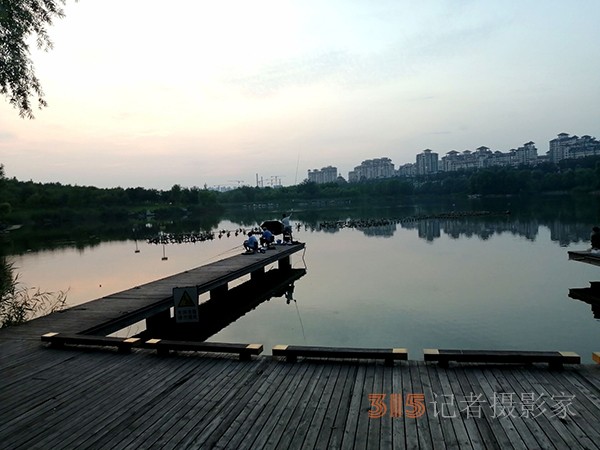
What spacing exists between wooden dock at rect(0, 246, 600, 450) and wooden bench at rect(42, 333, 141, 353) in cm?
29

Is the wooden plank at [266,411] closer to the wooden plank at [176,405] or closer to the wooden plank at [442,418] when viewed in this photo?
the wooden plank at [176,405]

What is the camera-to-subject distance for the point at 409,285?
15914mm

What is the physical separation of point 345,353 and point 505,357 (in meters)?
1.91

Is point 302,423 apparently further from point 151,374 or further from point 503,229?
point 503,229

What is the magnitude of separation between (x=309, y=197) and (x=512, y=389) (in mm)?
112768

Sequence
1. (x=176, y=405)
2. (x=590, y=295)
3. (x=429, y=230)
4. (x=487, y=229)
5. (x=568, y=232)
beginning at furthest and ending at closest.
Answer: (x=429, y=230)
(x=487, y=229)
(x=568, y=232)
(x=590, y=295)
(x=176, y=405)

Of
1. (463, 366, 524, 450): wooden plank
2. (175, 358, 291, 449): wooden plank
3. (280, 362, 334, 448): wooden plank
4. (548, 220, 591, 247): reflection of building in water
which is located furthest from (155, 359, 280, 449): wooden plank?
(548, 220, 591, 247): reflection of building in water

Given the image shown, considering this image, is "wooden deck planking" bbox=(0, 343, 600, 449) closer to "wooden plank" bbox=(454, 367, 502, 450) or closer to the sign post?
"wooden plank" bbox=(454, 367, 502, 450)

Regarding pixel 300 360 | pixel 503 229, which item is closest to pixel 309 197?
pixel 503 229

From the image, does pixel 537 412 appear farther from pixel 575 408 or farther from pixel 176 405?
pixel 176 405

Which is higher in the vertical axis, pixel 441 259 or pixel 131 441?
pixel 131 441

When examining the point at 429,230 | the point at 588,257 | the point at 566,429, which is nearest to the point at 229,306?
the point at 566,429

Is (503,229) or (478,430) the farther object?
(503,229)

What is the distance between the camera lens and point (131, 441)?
12.9 ft
